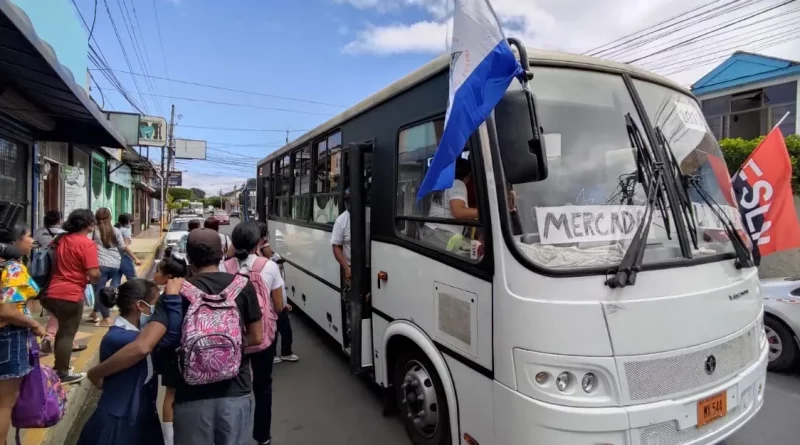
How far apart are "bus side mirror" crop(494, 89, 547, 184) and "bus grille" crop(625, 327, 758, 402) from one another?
106 cm

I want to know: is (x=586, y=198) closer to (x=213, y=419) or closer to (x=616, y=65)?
(x=616, y=65)

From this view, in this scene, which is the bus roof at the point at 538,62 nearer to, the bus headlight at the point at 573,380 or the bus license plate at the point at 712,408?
the bus headlight at the point at 573,380

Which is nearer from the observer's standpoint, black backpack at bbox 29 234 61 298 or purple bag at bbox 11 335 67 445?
purple bag at bbox 11 335 67 445

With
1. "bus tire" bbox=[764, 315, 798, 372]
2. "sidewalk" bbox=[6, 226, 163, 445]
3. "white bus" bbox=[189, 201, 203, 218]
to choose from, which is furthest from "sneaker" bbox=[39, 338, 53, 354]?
"white bus" bbox=[189, 201, 203, 218]

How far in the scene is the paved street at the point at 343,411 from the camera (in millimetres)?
3865

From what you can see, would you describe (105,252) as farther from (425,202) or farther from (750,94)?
(750,94)

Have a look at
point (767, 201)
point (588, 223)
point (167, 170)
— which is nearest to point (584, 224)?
point (588, 223)

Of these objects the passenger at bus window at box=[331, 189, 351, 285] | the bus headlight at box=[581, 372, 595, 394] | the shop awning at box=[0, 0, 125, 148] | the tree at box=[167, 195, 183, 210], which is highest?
the shop awning at box=[0, 0, 125, 148]

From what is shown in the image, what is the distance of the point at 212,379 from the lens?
2318mm

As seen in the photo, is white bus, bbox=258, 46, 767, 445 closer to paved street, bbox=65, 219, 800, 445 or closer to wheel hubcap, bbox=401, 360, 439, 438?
wheel hubcap, bbox=401, 360, 439, 438

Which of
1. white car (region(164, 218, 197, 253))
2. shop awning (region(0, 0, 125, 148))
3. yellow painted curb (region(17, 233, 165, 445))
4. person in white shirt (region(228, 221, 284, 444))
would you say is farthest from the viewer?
white car (region(164, 218, 197, 253))

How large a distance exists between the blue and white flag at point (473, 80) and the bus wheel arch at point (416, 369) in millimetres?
1185

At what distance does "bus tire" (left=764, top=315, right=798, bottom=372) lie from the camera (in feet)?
17.2

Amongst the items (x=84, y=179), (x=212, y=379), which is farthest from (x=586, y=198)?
(x=84, y=179)
